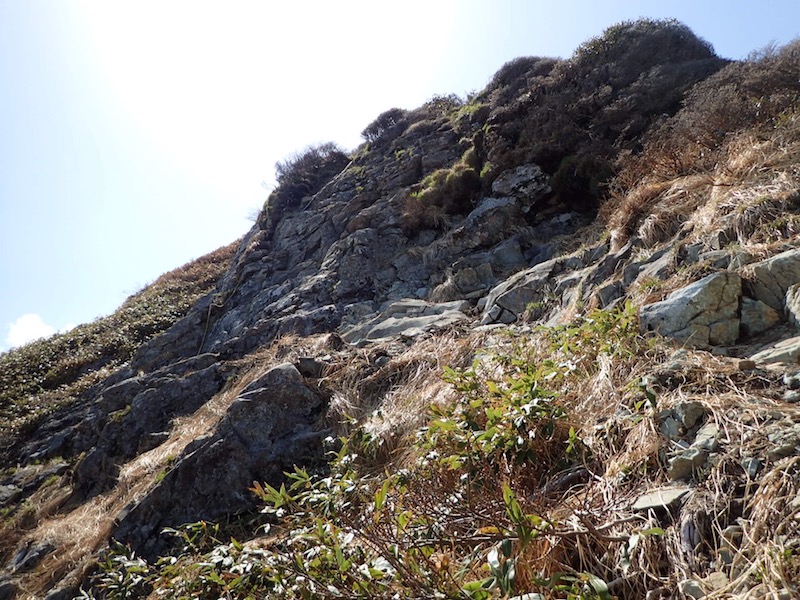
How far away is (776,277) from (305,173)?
1402cm

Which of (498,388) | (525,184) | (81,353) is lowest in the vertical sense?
(498,388)

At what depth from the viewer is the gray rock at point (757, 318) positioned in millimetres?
2471

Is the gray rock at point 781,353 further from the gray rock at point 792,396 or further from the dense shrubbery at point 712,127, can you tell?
the dense shrubbery at point 712,127

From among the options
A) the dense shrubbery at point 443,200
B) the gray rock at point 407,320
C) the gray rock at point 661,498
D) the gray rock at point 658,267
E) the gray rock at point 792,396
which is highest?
the dense shrubbery at point 443,200

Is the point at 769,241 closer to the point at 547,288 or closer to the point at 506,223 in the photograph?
the point at 547,288

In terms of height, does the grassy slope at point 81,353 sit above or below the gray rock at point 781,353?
above

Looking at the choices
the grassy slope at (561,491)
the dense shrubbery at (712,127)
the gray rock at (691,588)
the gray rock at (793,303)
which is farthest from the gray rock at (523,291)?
the gray rock at (691,588)

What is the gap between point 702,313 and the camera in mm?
2641

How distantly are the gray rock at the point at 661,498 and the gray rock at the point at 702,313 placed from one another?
124cm

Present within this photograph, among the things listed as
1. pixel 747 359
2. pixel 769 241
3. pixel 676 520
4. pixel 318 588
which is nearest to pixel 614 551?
pixel 676 520

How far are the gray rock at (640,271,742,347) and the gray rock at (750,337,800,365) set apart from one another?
262 mm

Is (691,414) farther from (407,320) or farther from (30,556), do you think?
(30,556)

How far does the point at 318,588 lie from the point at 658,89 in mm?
9941

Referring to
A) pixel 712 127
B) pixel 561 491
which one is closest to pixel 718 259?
pixel 561 491
